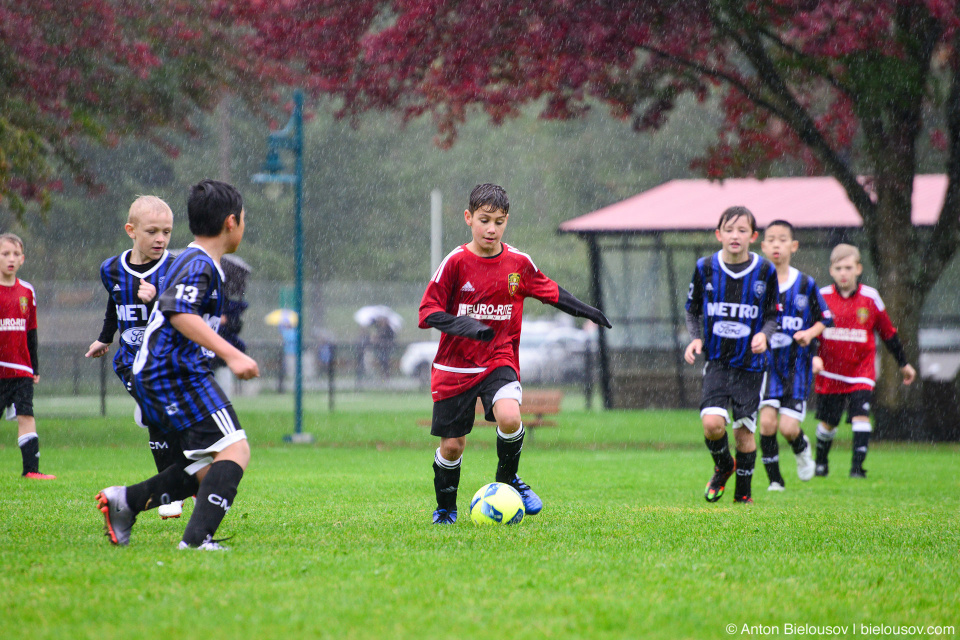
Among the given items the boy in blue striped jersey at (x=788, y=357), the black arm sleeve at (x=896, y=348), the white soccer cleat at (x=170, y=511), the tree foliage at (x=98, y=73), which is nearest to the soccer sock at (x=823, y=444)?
the black arm sleeve at (x=896, y=348)

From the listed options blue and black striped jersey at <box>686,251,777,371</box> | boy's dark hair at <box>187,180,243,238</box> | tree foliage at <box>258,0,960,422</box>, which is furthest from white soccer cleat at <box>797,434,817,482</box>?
boy's dark hair at <box>187,180,243,238</box>

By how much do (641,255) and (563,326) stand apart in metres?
20.0

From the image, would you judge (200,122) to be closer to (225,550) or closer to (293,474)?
(293,474)

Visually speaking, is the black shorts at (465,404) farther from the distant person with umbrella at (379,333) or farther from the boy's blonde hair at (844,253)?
the distant person with umbrella at (379,333)

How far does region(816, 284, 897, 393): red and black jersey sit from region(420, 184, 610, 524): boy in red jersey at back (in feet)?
16.1

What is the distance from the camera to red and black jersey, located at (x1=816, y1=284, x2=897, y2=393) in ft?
34.3

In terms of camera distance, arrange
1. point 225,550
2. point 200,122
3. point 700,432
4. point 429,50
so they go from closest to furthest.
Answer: point 225,550, point 429,50, point 700,432, point 200,122

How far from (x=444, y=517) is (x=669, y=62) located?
10.1 metres

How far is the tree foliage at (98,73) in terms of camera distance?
13.9 meters

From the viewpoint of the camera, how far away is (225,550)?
504 cm

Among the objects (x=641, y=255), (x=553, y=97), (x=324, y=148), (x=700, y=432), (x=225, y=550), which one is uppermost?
(x=324, y=148)

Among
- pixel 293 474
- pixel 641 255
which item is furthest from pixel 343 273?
pixel 293 474

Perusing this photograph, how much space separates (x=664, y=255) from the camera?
2242 cm

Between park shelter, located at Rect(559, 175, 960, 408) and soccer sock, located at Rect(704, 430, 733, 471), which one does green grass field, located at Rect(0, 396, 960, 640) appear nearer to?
soccer sock, located at Rect(704, 430, 733, 471)
